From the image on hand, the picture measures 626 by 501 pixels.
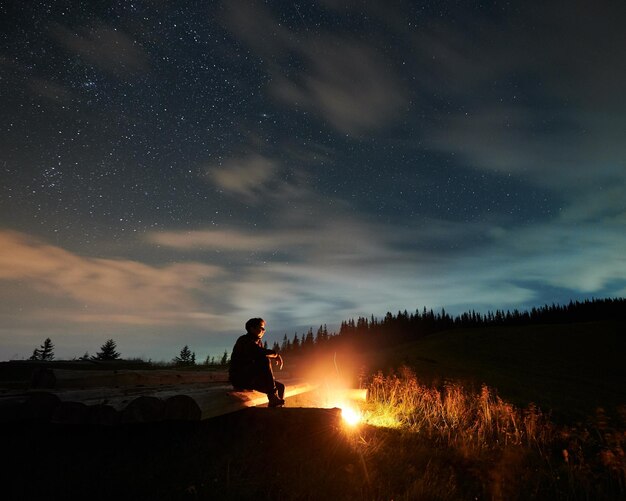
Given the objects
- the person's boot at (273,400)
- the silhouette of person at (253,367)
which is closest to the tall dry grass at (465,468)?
the person's boot at (273,400)

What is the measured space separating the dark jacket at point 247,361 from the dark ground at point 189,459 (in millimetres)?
696

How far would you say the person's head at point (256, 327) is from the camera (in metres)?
7.79

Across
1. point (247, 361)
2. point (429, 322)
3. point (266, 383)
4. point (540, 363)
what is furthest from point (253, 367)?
point (429, 322)

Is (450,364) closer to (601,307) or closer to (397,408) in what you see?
(397,408)

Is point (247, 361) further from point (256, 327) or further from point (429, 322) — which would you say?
point (429, 322)

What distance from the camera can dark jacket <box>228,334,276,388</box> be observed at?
7.51 metres

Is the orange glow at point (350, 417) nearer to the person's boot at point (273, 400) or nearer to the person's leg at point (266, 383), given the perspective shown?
the person's boot at point (273, 400)

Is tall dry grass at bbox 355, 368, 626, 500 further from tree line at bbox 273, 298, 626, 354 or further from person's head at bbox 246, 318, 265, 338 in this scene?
tree line at bbox 273, 298, 626, 354

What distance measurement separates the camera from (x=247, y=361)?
25.0 feet

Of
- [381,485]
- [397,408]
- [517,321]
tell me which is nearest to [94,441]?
[381,485]

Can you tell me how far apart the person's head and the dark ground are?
148 cm

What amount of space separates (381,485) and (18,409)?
17.5 ft

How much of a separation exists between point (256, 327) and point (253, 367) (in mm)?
797

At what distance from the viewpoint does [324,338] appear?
13150cm
